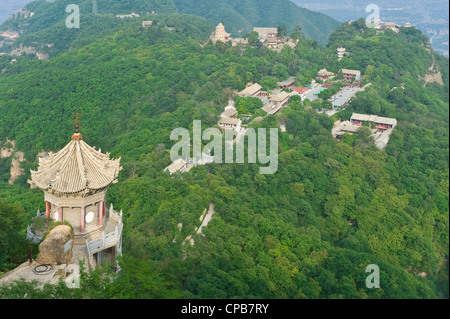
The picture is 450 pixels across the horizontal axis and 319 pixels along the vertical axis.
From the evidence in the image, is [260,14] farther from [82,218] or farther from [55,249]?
[55,249]

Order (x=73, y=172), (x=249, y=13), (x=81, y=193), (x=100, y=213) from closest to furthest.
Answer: (x=81, y=193) < (x=73, y=172) < (x=100, y=213) < (x=249, y=13)

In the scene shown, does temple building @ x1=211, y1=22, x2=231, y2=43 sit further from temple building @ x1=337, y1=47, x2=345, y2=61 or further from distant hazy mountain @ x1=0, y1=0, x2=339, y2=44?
distant hazy mountain @ x1=0, y1=0, x2=339, y2=44

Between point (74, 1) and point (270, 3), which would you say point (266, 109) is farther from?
point (270, 3)

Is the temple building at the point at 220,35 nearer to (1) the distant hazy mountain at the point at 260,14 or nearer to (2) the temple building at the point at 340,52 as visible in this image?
(2) the temple building at the point at 340,52

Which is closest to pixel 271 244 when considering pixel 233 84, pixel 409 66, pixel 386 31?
pixel 233 84

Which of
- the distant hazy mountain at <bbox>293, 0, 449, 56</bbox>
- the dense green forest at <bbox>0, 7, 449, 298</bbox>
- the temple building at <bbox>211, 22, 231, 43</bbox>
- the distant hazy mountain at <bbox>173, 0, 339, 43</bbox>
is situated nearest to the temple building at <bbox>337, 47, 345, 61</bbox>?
the dense green forest at <bbox>0, 7, 449, 298</bbox>

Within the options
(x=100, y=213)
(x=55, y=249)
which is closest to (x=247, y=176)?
(x=100, y=213)
